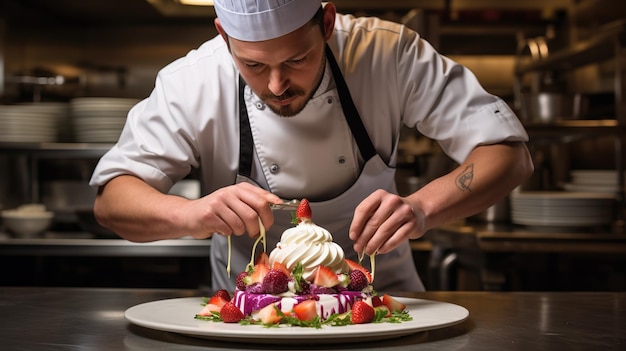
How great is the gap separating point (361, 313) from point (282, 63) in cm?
64

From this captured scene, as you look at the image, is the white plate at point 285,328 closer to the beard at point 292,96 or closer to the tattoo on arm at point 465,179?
the tattoo on arm at point 465,179

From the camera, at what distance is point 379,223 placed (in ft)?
5.87

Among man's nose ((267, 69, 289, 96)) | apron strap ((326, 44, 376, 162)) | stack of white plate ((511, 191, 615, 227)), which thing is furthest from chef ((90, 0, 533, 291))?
stack of white plate ((511, 191, 615, 227))

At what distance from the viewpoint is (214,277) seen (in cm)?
266

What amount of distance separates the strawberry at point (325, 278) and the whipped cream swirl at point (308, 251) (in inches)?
1.9

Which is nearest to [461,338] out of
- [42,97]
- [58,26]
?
[42,97]

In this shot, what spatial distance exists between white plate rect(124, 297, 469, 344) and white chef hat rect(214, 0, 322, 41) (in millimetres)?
663

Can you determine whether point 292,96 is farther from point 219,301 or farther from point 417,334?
point 417,334

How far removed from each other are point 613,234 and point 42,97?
3.29m

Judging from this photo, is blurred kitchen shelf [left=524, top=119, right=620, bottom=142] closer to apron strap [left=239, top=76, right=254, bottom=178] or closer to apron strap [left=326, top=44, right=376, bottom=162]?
apron strap [left=326, top=44, right=376, bottom=162]

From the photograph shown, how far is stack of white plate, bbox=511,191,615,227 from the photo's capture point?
3.52 metres

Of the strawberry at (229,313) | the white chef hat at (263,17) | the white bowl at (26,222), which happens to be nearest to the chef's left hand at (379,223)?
the strawberry at (229,313)

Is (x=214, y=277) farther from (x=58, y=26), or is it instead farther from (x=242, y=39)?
(x=58, y=26)

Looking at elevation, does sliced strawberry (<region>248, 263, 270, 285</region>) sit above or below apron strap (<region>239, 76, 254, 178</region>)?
below
